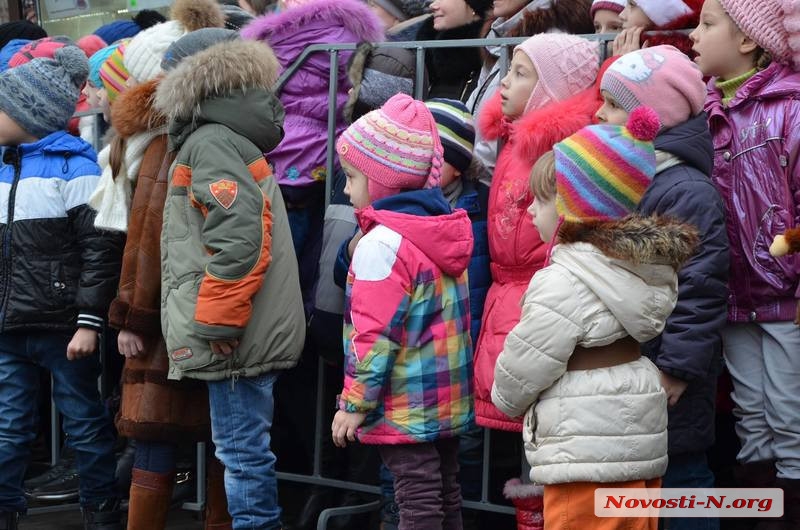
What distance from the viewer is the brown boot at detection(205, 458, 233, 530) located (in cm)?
479

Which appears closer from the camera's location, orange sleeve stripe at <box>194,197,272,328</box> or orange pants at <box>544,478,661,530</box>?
orange pants at <box>544,478,661,530</box>

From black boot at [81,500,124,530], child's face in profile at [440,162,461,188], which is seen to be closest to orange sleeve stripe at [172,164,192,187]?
child's face in profile at [440,162,461,188]

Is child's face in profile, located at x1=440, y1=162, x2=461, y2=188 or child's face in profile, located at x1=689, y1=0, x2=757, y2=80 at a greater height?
child's face in profile, located at x1=689, y1=0, x2=757, y2=80

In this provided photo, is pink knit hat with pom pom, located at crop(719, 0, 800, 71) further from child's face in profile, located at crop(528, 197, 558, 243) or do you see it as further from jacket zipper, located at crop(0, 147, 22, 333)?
jacket zipper, located at crop(0, 147, 22, 333)

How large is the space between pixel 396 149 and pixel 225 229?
66 cm

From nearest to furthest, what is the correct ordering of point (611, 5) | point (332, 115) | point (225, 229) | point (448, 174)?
point (225, 229) → point (448, 174) → point (611, 5) → point (332, 115)

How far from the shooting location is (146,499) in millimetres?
4574

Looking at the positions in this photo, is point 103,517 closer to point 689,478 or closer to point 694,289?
point 689,478

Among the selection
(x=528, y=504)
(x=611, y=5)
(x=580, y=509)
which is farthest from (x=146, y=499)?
(x=611, y=5)

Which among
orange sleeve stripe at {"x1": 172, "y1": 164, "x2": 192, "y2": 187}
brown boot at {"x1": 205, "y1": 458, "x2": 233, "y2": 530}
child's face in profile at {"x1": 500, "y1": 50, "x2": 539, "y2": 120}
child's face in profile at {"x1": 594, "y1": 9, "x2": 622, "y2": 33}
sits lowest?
brown boot at {"x1": 205, "y1": 458, "x2": 233, "y2": 530}

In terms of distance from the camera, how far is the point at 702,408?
12.9ft

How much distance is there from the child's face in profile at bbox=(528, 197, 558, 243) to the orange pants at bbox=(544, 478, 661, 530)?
2.52ft

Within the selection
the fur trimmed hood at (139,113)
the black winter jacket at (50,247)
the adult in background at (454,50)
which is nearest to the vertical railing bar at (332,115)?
the adult in background at (454,50)

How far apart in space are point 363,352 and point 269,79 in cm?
124
